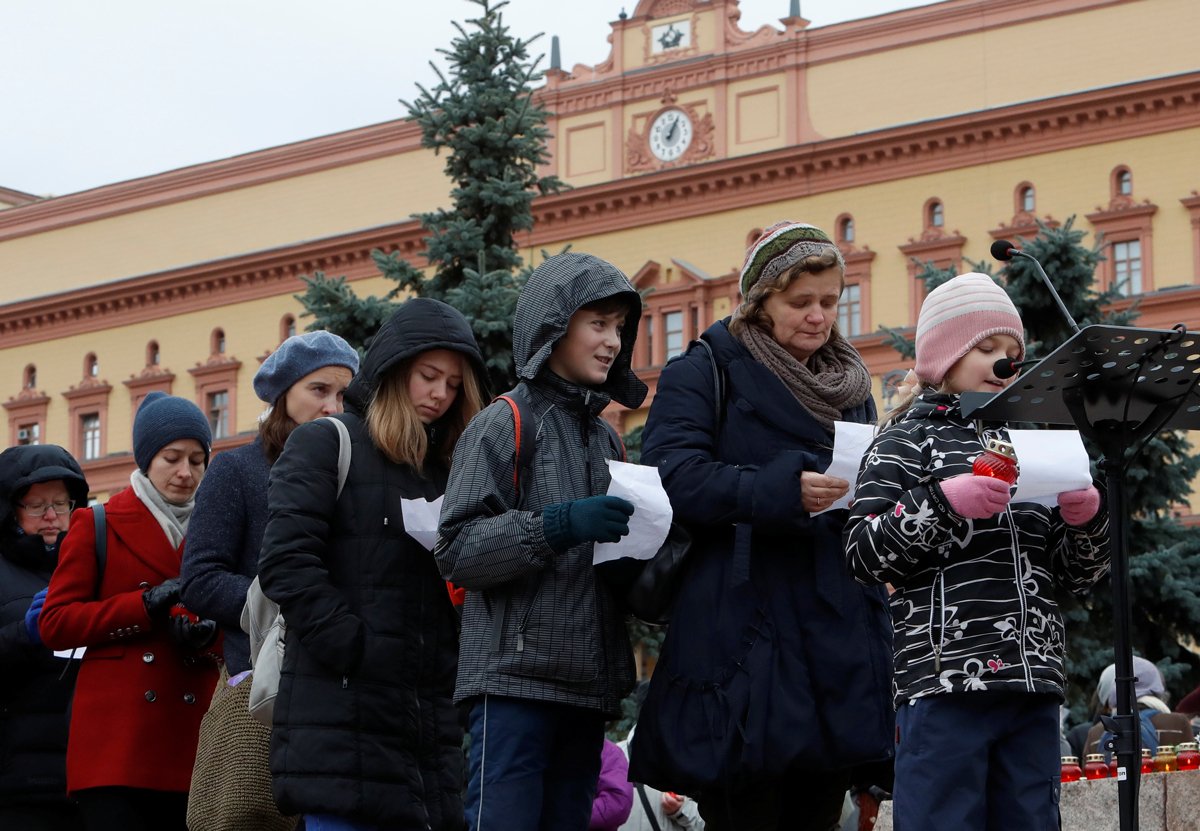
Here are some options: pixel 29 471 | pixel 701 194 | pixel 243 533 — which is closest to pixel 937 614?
pixel 243 533

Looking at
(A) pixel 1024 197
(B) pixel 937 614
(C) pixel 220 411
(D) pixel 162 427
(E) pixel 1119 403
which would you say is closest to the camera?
(E) pixel 1119 403

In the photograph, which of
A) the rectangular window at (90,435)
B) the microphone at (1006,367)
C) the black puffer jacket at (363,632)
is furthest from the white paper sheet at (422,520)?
the rectangular window at (90,435)

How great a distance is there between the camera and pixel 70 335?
50469mm

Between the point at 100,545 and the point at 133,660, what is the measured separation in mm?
386

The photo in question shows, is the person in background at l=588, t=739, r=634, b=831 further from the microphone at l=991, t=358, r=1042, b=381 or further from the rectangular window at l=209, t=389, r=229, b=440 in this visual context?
the rectangular window at l=209, t=389, r=229, b=440

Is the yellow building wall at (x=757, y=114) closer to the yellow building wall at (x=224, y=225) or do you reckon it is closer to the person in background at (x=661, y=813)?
the yellow building wall at (x=224, y=225)

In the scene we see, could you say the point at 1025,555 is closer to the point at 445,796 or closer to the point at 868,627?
the point at 868,627

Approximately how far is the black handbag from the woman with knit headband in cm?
4

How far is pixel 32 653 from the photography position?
652cm

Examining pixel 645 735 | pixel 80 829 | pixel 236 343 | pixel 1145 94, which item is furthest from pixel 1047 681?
pixel 236 343

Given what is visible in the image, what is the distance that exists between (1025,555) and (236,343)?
43747 mm

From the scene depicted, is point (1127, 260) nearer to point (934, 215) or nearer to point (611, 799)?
point (934, 215)

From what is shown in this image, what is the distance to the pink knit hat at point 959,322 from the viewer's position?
5.13 meters

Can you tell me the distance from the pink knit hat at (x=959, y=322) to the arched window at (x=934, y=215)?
34.3 meters
